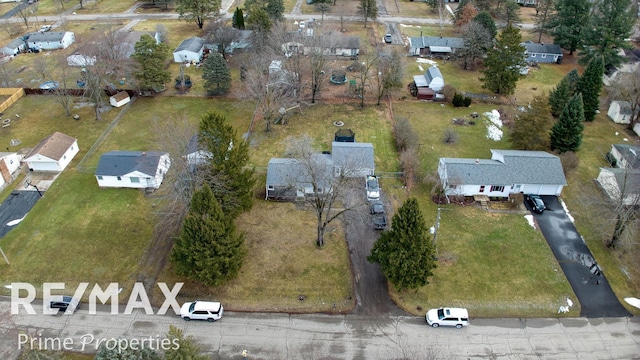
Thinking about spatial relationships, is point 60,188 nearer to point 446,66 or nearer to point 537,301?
point 537,301

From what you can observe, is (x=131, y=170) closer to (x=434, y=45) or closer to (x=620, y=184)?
(x=620, y=184)

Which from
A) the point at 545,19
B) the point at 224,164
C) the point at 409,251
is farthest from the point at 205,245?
the point at 545,19

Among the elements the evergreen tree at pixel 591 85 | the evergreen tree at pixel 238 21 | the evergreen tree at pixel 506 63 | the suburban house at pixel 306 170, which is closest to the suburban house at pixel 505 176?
the suburban house at pixel 306 170

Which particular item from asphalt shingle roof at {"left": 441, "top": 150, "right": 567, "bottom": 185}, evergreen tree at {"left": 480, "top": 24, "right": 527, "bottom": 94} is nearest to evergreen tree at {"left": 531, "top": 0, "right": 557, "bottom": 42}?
evergreen tree at {"left": 480, "top": 24, "right": 527, "bottom": 94}

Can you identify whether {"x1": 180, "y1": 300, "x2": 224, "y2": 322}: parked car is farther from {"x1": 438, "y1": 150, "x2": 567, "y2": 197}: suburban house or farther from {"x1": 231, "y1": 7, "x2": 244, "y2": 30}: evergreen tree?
{"x1": 231, "y1": 7, "x2": 244, "y2": 30}: evergreen tree

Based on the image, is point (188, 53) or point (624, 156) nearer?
point (624, 156)
